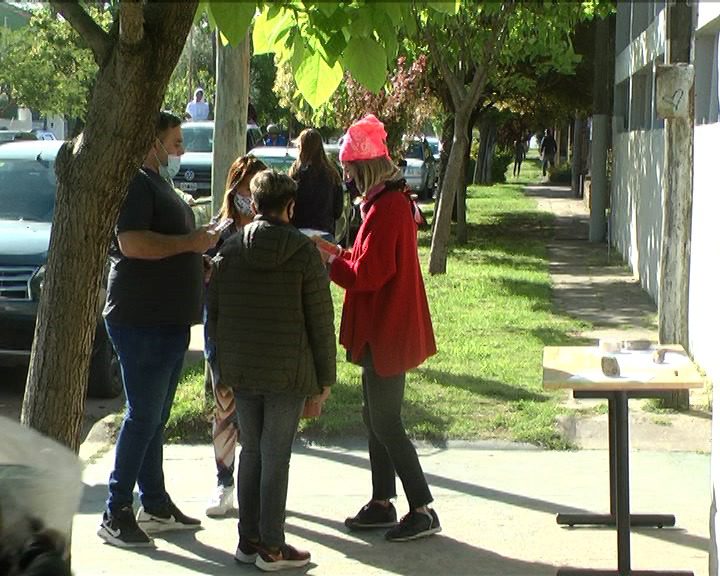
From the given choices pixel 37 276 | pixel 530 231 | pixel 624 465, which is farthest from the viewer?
pixel 530 231

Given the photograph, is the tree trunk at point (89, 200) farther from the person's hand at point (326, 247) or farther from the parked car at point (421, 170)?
the parked car at point (421, 170)

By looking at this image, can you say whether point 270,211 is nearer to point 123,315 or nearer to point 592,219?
point 123,315

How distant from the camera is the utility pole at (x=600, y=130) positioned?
22.7 m

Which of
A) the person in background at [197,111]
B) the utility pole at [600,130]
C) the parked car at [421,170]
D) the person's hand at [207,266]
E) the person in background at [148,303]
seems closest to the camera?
the person in background at [148,303]

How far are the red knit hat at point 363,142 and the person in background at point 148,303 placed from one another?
732 mm

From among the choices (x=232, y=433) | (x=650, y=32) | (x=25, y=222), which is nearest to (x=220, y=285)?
(x=232, y=433)

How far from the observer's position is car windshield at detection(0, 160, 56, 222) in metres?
10.6

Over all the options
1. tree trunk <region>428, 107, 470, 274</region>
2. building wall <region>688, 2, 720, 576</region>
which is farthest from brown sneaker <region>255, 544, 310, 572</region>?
tree trunk <region>428, 107, 470, 274</region>

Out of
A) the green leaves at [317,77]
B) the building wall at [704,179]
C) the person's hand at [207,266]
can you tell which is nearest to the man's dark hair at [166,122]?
the person's hand at [207,266]

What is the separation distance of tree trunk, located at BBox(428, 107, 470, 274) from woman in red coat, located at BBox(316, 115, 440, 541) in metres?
10.6

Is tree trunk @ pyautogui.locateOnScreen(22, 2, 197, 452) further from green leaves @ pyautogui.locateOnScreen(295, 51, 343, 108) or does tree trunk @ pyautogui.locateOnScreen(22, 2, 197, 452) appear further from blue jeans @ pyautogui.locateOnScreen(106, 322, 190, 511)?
blue jeans @ pyautogui.locateOnScreen(106, 322, 190, 511)

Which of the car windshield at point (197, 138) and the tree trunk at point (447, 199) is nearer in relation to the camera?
the tree trunk at point (447, 199)

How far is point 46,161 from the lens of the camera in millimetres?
11047

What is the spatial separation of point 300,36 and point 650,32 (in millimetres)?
11960
